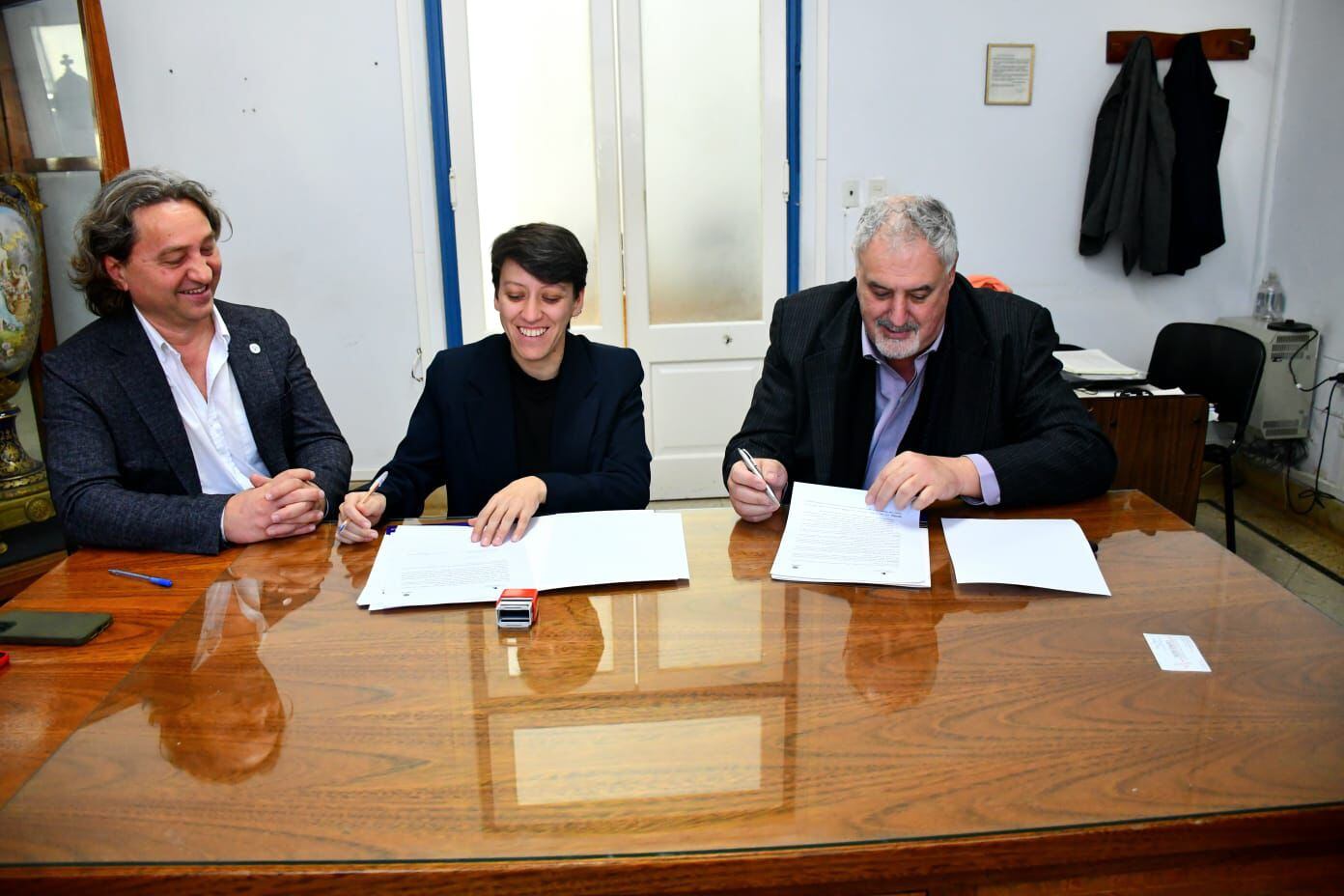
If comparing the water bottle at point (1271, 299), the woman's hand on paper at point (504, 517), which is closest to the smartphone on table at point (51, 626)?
the woman's hand on paper at point (504, 517)

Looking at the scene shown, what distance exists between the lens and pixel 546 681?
117 cm

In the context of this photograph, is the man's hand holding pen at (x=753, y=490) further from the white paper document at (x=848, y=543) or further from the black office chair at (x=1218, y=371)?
the black office chair at (x=1218, y=371)

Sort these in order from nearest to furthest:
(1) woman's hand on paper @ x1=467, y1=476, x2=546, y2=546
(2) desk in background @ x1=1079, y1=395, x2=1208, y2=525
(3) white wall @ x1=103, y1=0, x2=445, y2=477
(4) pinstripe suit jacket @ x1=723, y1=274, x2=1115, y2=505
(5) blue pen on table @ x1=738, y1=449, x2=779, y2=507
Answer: (1) woman's hand on paper @ x1=467, y1=476, x2=546, y2=546 < (5) blue pen on table @ x1=738, y1=449, x2=779, y2=507 < (4) pinstripe suit jacket @ x1=723, y1=274, x2=1115, y2=505 < (2) desk in background @ x1=1079, y1=395, x2=1208, y2=525 < (3) white wall @ x1=103, y1=0, x2=445, y2=477

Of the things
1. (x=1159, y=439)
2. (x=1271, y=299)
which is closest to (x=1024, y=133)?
(x=1271, y=299)

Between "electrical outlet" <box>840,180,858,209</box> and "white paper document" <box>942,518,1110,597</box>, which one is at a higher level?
"electrical outlet" <box>840,180,858,209</box>

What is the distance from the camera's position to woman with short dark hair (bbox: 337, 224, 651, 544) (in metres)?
2.00

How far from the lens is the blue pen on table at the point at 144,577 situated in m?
1.51

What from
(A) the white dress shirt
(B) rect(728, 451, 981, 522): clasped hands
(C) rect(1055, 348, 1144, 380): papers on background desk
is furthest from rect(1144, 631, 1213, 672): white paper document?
(C) rect(1055, 348, 1144, 380): papers on background desk

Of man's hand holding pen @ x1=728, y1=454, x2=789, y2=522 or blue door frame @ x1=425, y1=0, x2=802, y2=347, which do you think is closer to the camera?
man's hand holding pen @ x1=728, y1=454, x2=789, y2=522

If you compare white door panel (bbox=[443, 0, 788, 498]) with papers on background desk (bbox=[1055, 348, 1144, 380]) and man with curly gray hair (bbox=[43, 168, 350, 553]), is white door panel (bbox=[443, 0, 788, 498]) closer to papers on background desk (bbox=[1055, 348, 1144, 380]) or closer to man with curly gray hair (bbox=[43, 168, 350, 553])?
papers on background desk (bbox=[1055, 348, 1144, 380])

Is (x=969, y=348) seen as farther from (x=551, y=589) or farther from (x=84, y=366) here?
(x=84, y=366)

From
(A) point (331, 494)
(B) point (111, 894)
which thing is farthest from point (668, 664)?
(A) point (331, 494)

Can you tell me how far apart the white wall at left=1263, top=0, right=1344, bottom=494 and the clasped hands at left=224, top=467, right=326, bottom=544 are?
3824 millimetres

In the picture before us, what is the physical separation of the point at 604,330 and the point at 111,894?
133 inches
